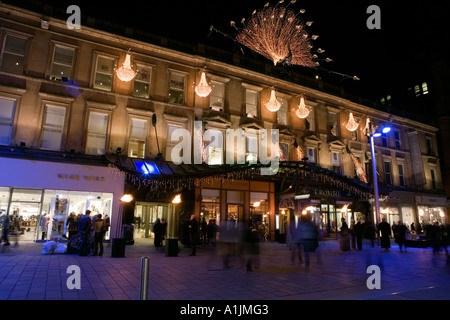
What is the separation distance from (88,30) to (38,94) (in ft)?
16.5

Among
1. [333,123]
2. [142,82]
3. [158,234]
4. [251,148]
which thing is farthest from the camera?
[333,123]

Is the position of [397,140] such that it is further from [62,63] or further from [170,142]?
[62,63]

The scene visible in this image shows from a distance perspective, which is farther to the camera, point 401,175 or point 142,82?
point 401,175

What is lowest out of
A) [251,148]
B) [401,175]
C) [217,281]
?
[217,281]

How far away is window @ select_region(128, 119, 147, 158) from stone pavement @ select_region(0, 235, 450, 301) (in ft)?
28.2

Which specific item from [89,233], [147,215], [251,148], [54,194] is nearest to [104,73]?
[54,194]

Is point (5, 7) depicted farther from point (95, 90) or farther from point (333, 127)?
point (333, 127)

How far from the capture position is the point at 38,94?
1620cm

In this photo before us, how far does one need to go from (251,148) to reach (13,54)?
15.9 meters

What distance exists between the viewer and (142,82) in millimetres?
19203

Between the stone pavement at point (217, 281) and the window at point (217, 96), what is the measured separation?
13.0 meters

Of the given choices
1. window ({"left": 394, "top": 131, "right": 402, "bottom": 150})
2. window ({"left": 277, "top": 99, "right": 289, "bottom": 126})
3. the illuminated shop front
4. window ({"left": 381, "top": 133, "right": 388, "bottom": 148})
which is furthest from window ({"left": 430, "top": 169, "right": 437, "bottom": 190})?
the illuminated shop front

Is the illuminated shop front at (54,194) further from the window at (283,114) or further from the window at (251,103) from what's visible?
the window at (283,114)

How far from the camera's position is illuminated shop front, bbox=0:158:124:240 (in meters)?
15.3
